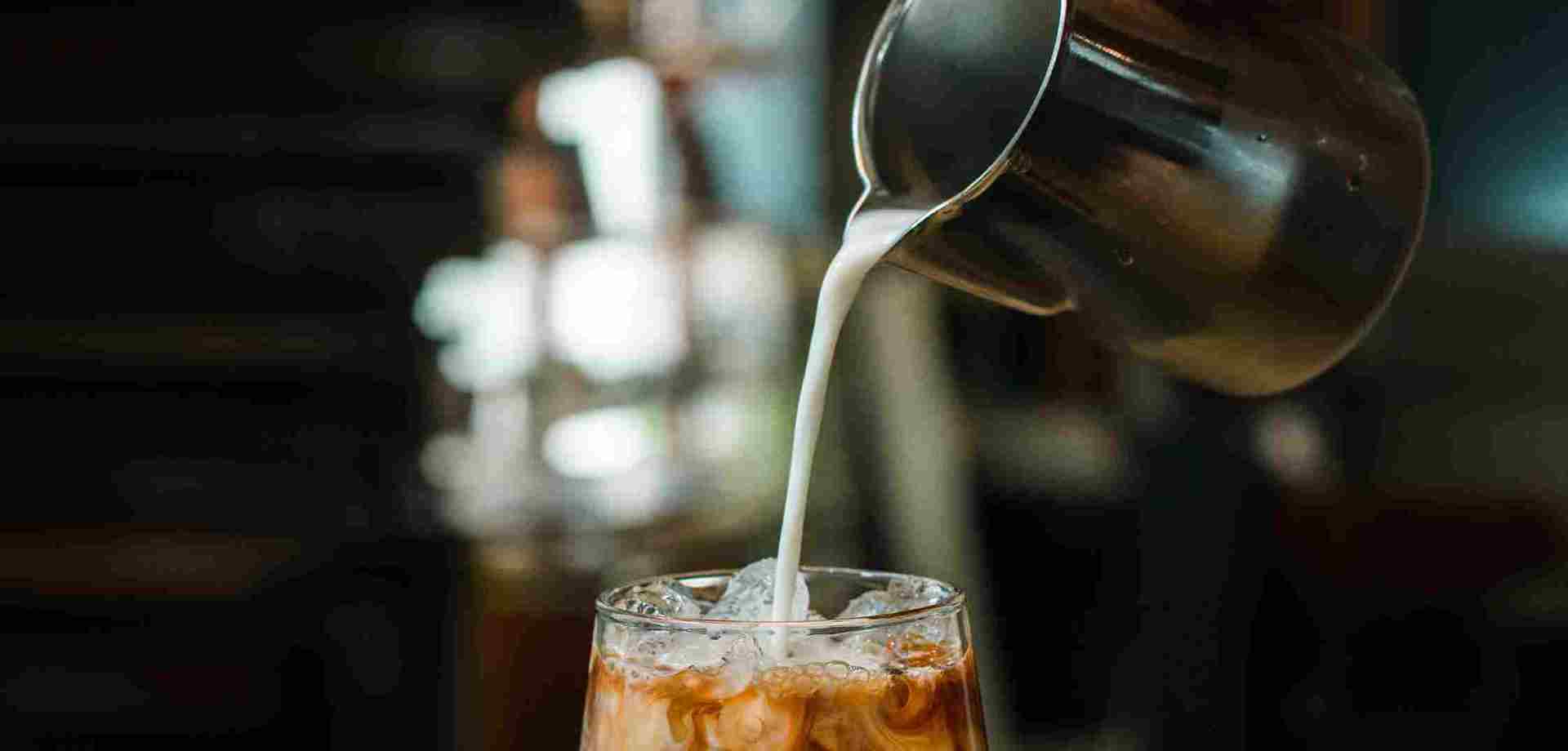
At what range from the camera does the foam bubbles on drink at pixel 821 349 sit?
0.86 meters

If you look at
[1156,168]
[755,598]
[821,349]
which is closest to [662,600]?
[755,598]

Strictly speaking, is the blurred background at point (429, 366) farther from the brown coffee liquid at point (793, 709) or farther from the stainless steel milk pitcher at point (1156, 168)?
the brown coffee liquid at point (793, 709)

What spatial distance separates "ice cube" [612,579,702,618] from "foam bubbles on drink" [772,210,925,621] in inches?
2.3

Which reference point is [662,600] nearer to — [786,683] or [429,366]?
[786,683]

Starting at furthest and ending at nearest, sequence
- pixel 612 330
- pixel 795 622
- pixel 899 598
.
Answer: pixel 612 330 → pixel 899 598 → pixel 795 622

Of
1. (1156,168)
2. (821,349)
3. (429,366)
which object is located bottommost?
(429,366)

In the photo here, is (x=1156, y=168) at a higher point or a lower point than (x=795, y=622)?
higher

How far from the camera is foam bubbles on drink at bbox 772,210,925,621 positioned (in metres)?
0.86

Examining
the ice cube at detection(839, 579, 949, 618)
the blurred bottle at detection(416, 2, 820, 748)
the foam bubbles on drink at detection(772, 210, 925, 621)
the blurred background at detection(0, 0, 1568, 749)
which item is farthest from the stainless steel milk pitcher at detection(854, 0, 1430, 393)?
the blurred bottle at detection(416, 2, 820, 748)

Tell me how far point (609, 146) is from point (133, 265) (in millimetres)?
1112

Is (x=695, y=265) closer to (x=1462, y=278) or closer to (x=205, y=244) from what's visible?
(x=205, y=244)

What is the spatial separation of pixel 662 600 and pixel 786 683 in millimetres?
141

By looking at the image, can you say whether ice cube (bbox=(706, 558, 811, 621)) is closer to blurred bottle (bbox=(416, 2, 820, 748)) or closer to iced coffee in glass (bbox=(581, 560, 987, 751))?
iced coffee in glass (bbox=(581, 560, 987, 751))

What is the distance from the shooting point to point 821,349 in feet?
3.03
